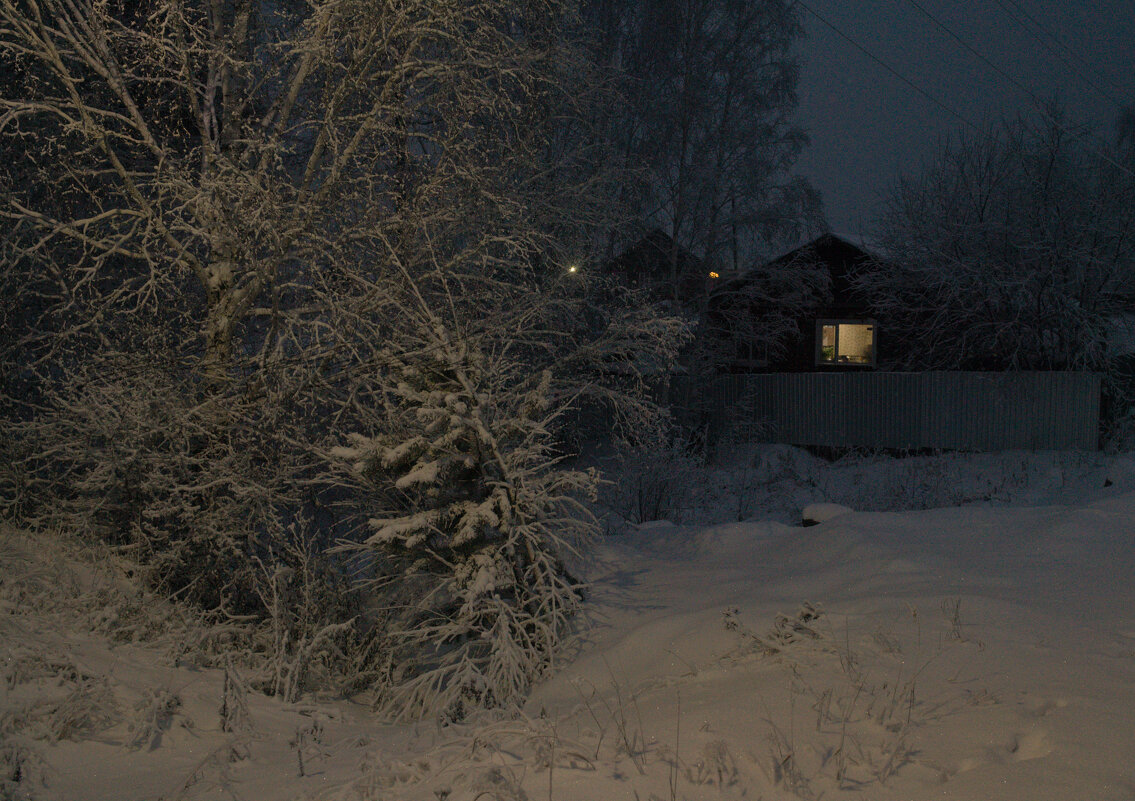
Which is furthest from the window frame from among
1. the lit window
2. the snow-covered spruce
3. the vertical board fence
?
the snow-covered spruce

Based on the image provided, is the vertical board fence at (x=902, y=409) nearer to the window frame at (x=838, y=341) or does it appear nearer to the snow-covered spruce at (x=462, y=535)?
the window frame at (x=838, y=341)

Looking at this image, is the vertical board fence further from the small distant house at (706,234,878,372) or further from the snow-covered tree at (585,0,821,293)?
the snow-covered tree at (585,0,821,293)

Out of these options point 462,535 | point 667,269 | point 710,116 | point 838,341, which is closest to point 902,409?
point 838,341

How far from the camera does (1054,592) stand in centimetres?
556

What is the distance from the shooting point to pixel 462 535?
246 inches

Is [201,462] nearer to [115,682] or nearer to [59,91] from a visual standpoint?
[115,682]

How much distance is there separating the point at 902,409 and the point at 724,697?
1663cm

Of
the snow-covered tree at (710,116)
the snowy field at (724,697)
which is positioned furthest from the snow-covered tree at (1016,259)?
the snowy field at (724,697)

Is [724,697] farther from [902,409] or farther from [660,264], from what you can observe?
[902,409]

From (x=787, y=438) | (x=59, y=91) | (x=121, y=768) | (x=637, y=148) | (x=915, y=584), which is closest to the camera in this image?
(x=121, y=768)

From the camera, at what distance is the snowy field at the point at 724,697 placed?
321 cm

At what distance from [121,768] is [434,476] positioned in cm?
290

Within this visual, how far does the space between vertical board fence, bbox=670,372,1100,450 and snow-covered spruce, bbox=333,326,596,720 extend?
1111 centimetres

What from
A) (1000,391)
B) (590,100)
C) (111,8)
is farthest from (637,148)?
(111,8)
